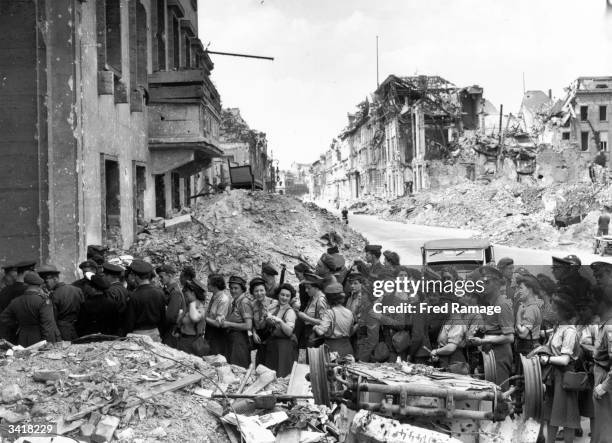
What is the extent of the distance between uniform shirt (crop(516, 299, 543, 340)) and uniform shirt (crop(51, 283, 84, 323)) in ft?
18.6

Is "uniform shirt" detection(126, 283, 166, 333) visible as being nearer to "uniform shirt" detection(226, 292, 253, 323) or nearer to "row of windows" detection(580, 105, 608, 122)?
"uniform shirt" detection(226, 292, 253, 323)

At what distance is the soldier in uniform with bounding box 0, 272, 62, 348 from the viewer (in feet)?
26.9

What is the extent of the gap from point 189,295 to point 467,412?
4.41 meters

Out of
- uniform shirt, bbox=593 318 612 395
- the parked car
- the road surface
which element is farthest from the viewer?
the road surface

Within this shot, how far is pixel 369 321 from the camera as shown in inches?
324

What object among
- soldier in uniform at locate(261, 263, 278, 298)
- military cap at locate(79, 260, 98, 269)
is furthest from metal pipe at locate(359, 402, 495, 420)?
military cap at locate(79, 260, 98, 269)

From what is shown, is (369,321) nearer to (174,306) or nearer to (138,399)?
(174,306)

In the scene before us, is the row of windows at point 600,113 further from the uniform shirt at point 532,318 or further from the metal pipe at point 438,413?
the metal pipe at point 438,413

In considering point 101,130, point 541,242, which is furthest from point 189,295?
point 541,242

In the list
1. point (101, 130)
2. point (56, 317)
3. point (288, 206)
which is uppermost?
point (101, 130)

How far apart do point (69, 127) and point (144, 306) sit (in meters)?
5.37

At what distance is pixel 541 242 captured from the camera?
99.2ft

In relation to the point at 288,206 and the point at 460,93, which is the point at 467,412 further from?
the point at 460,93

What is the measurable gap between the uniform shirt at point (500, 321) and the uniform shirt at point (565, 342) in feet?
1.96
